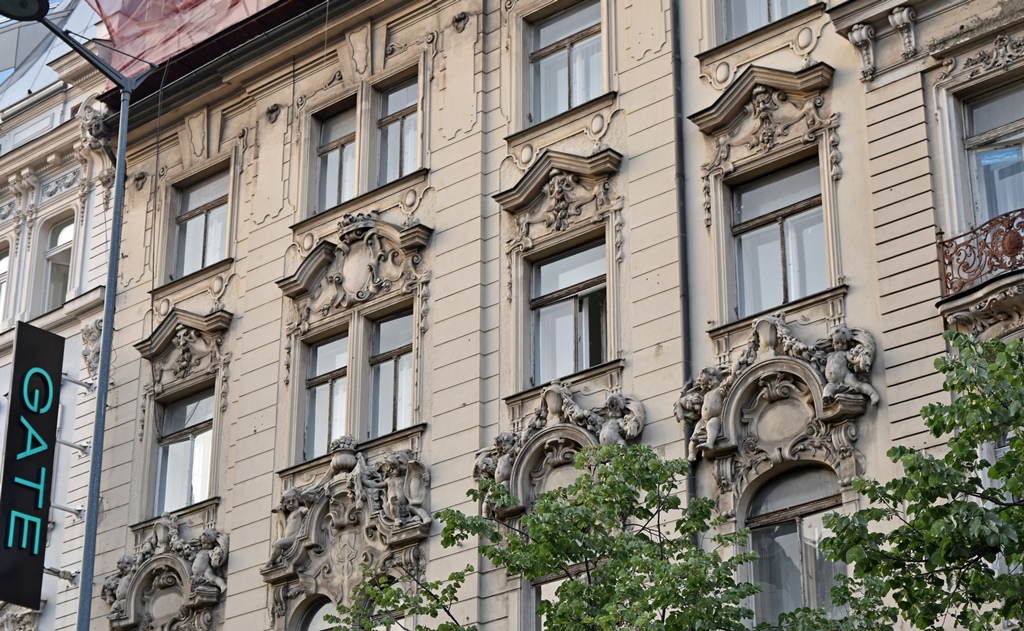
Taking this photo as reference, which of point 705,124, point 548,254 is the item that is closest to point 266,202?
point 548,254

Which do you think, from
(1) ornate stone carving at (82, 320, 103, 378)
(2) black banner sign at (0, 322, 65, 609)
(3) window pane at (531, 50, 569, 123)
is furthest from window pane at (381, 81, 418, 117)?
(1) ornate stone carving at (82, 320, 103, 378)

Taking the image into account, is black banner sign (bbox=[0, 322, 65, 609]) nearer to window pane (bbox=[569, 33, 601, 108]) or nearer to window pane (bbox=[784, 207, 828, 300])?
window pane (bbox=[569, 33, 601, 108])

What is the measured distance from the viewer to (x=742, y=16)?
2466 cm

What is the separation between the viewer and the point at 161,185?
105 feet

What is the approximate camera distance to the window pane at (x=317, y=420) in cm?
2725

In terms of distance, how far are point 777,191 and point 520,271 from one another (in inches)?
160

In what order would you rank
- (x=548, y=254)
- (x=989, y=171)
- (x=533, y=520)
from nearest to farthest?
(x=533, y=520) → (x=989, y=171) → (x=548, y=254)

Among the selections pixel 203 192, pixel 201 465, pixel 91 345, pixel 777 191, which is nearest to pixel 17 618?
pixel 201 465

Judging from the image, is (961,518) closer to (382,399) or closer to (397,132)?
(382,399)

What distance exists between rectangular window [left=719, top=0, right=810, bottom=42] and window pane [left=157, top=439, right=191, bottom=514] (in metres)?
11.4

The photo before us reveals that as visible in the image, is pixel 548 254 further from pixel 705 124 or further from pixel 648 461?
pixel 648 461

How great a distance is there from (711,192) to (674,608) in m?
7.30

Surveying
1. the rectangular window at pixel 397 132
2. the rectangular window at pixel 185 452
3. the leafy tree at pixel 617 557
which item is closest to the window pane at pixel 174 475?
the rectangular window at pixel 185 452

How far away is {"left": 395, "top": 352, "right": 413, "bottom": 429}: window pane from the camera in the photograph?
26.1m
